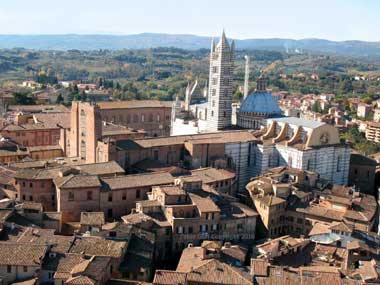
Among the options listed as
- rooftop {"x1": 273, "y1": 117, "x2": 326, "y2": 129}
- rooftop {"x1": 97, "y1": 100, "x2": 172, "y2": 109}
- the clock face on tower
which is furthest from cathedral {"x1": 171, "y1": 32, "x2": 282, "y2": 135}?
rooftop {"x1": 97, "y1": 100, "x2": 172, "y2": 109}

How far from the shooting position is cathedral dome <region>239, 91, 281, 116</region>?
2391 inches

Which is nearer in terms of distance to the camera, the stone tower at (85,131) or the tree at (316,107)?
the stone tower at (85,131)

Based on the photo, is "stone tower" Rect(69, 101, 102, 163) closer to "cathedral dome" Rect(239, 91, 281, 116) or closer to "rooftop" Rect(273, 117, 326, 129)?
"cathedral dome" Rect(239, 91, 281, 116)

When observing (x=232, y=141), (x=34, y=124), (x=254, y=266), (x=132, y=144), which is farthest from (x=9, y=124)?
(x=254, y=266)

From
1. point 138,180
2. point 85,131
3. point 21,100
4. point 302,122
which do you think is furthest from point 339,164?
point 21,100

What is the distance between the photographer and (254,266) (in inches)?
1270

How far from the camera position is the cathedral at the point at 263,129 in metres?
53.5

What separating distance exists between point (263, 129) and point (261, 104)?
147 inches

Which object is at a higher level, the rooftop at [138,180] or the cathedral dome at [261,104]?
the cathedral dome at [261,104]

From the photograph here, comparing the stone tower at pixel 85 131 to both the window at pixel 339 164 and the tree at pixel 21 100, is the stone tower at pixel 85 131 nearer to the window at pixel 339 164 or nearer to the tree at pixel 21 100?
the window at pixel 339 164

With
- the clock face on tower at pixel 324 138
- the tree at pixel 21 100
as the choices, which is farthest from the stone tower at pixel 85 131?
the tree at pixel 21 100

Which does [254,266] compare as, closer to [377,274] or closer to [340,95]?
[377,274]

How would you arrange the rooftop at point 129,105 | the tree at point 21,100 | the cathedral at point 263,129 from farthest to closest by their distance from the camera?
the tree at point 21,100 < the rooftop at point 129,105 < the cathedral at point 263,129

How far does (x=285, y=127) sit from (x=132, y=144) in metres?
15.4
